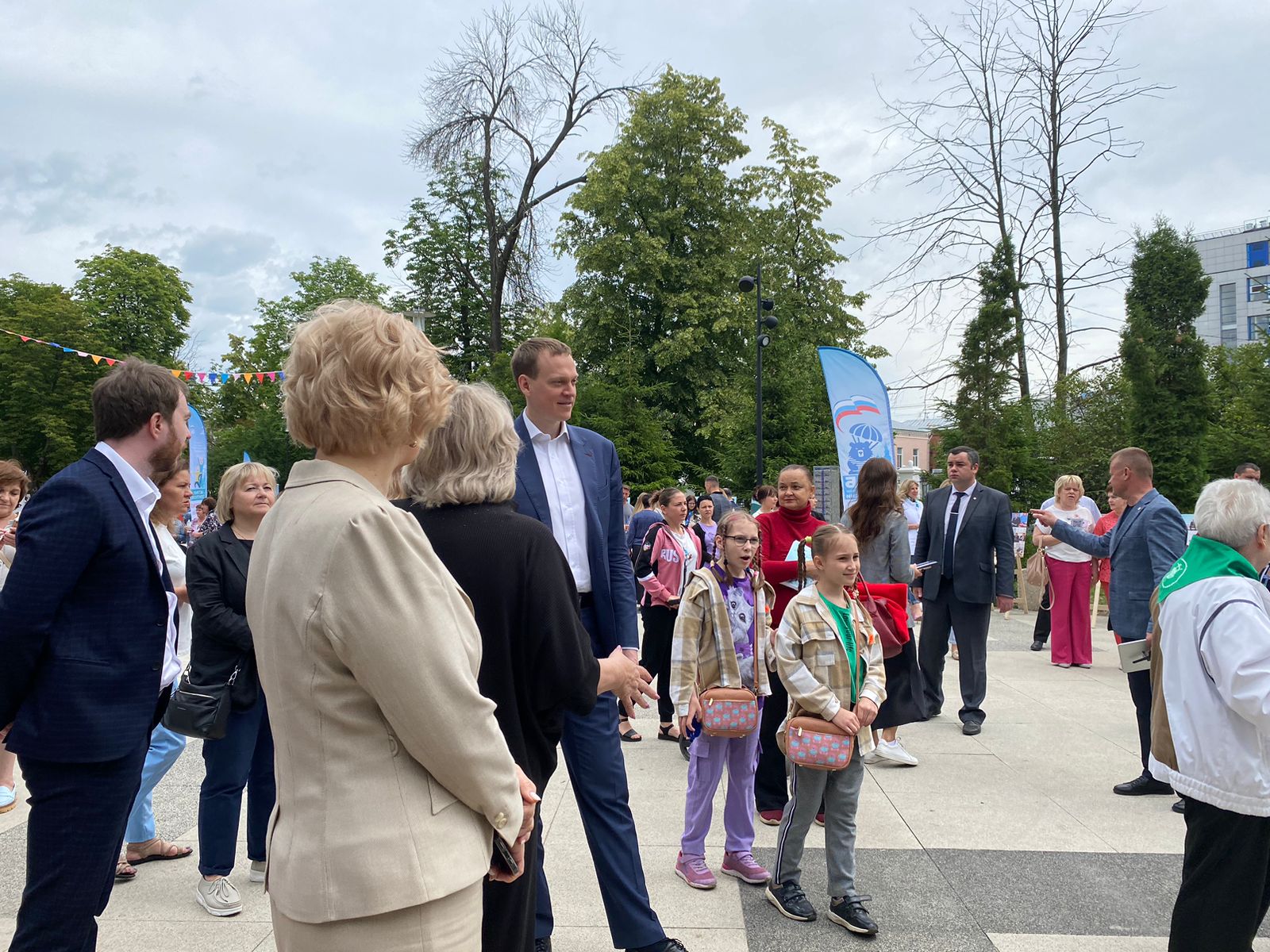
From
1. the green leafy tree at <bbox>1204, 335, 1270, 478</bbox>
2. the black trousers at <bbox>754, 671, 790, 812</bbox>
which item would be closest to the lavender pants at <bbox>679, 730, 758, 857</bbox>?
the black trousers at <bbox>754, 671, 790, 812</bbox>

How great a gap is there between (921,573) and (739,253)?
24764mm

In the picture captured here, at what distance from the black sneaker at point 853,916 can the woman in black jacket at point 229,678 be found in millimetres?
2533

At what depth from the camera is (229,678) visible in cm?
387

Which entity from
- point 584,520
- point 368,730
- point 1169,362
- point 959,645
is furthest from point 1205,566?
point 1169,362

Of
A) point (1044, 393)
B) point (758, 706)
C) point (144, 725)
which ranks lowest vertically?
point (758, 706)

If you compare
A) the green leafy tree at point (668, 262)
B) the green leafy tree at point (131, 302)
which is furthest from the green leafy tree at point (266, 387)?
the green leafy tree at point (668, 262)

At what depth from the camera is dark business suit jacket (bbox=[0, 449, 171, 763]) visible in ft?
8.27

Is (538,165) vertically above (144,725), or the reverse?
(538,165)

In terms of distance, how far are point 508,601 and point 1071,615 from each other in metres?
9.26

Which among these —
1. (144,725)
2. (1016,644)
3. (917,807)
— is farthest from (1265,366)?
(144,725)

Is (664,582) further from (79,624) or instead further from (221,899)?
(79,624)

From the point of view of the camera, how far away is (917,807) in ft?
17.4

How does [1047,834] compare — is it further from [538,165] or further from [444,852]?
[538,165]

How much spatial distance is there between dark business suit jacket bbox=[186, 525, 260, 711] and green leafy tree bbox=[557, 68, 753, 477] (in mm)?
25245
